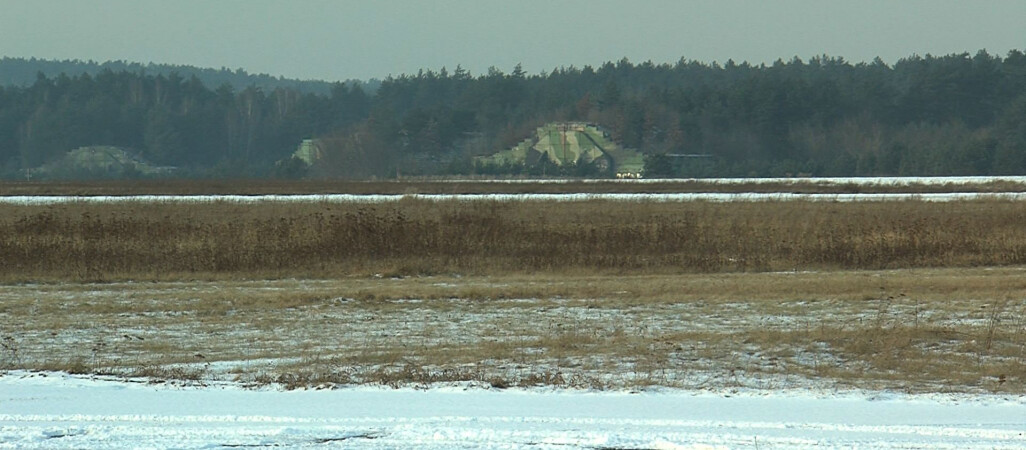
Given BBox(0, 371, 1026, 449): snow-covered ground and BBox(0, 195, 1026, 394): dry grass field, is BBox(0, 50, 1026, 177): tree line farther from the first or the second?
BBox(0, 371, 1026, 449): snow-covered ground

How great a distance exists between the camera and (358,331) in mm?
14258

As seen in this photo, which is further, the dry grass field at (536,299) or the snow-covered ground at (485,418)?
the dry grass field at (536,299)

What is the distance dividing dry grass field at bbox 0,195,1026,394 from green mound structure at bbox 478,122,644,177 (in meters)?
67.7

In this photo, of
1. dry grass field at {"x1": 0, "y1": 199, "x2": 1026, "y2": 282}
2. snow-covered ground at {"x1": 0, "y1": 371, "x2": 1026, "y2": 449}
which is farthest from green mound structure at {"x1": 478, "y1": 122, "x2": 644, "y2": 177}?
snow-covered ground at {"x1": 0, "y1": 371, "x2": 1026, "y2": 449}

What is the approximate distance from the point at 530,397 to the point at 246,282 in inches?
511

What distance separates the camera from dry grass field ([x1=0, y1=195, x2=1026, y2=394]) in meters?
10.9

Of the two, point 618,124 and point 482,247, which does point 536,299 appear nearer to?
point 482,247

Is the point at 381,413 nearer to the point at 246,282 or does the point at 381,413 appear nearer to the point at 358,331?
the point at 358,331

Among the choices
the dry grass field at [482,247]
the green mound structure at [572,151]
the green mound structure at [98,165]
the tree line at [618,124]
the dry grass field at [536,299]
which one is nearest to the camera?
the dry grass field at [536,299]

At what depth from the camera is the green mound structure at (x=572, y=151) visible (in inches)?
4050

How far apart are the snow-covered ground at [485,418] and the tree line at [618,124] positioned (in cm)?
8159

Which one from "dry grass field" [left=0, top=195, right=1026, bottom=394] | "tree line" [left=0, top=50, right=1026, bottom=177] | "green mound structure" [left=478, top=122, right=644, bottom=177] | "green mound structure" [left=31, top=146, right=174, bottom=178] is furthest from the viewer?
"green mound structure" [left=31, top=146, right=174, bottom=178]

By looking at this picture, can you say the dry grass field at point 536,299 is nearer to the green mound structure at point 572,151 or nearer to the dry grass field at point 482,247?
the dry grass field at point 482,247

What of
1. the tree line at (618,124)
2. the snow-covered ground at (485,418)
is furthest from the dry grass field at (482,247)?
the tree line at (618,124)
